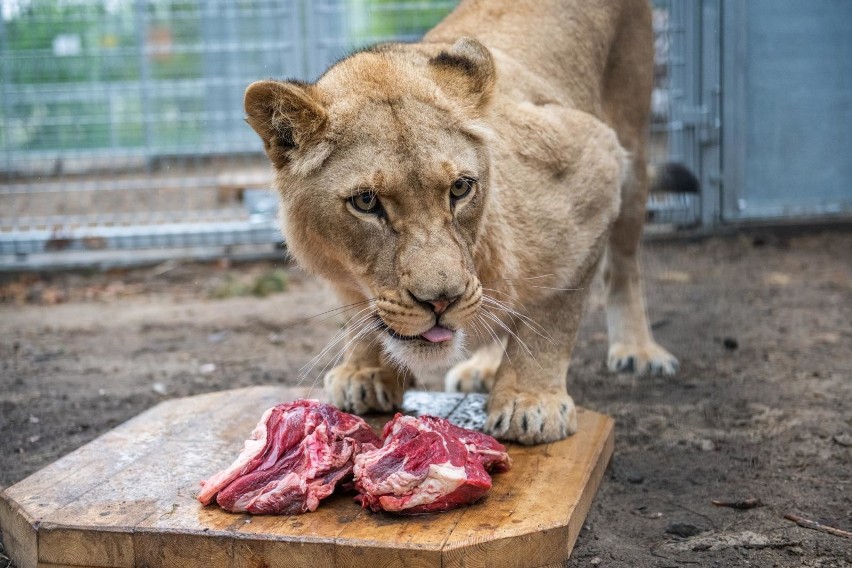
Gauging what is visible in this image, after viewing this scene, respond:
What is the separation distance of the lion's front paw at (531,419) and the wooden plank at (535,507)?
1.7 inches

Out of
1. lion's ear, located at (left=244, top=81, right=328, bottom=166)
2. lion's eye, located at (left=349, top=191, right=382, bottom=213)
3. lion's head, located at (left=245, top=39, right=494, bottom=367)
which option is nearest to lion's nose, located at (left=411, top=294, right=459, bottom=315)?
lion's head, located at (left=245, top=39, right=494, bottom=367)

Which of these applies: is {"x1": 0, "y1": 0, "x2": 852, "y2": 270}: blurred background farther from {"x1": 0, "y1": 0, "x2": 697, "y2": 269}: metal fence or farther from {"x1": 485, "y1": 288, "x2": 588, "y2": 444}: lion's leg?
{"x1": 485, "y1": 288, "x2": 588, "y2": 444}: lion's leg

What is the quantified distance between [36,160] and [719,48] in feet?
20.2

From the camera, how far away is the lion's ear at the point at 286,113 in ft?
11.3

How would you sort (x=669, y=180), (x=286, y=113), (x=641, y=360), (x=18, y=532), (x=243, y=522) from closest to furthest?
1. (x=243, y=522)
2. (x=18, y=532)
3. (x=286, y=113)
4. (x=641, y=360)
5. (x=669, y=180)

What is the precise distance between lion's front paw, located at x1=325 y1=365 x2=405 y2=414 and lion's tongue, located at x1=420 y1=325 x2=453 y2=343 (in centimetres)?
97

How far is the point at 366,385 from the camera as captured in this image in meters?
4.28

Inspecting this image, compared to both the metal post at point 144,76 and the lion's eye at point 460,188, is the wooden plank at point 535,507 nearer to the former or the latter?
the lion's eye at point 460,188

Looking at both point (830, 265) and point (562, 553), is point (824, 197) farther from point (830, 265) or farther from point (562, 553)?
point (562, 553)

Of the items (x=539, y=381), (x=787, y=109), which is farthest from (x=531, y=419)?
(x=787, y=109)

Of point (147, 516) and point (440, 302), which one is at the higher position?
point (440, 302)

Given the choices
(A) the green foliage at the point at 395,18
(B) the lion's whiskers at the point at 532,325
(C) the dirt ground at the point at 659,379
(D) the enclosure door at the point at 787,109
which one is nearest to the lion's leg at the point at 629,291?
(C) the dirt ground at the point at 659,379

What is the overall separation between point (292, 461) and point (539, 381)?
3.75ft

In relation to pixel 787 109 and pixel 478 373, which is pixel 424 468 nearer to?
pixel 478 373
